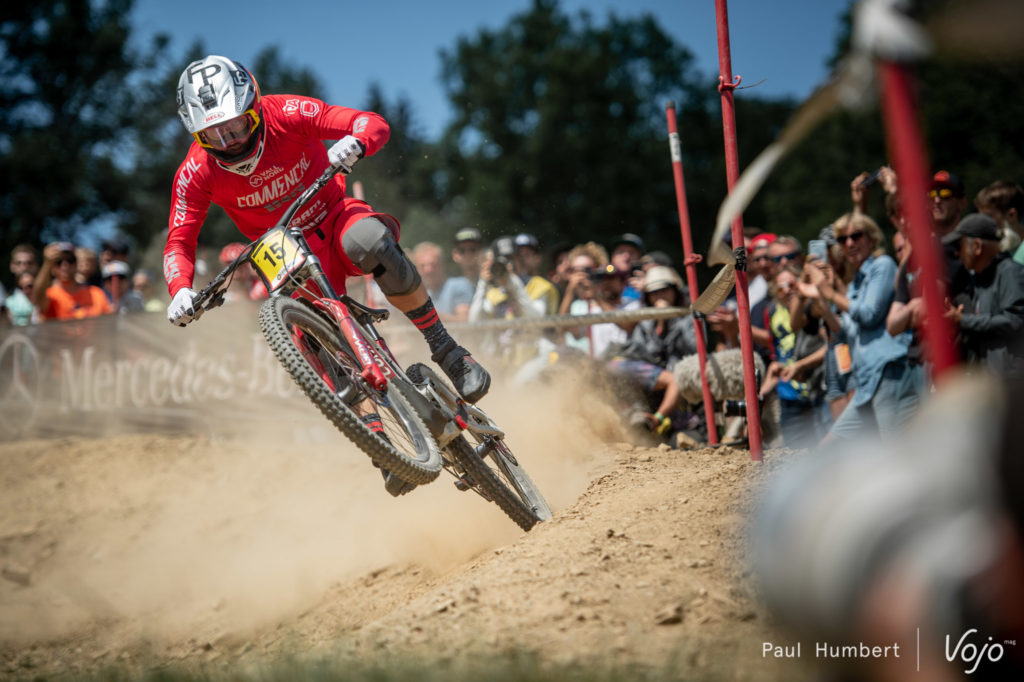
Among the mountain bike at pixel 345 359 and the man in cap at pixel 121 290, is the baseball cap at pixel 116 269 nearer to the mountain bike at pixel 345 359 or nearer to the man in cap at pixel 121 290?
the man in cap at pixel 121 290

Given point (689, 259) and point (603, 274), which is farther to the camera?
point (603, 274)

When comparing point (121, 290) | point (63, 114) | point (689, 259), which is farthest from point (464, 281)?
point (63, 114)

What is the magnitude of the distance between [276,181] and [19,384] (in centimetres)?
788

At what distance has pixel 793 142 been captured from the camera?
8.66 ft

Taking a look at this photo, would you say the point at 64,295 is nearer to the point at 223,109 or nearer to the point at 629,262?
the point at 629,262

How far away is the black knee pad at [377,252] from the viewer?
5.23 meters

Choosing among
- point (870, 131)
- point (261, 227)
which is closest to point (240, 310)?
point (261, 227)

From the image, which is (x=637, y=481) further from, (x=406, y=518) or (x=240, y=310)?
(x=240, y=310)

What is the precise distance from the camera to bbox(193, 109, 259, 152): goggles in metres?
4.96

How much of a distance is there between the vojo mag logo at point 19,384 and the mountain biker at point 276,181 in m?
7.05

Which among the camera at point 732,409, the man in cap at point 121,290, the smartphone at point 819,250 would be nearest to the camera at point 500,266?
the camera at point 732,409

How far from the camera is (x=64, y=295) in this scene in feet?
38.4

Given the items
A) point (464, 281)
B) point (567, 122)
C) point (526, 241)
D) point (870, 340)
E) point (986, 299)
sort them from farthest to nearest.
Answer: point (567, 122), point (464, 281), point (526, 241), point (870, 340), point (986, 299)

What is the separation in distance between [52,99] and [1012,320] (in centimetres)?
4340
